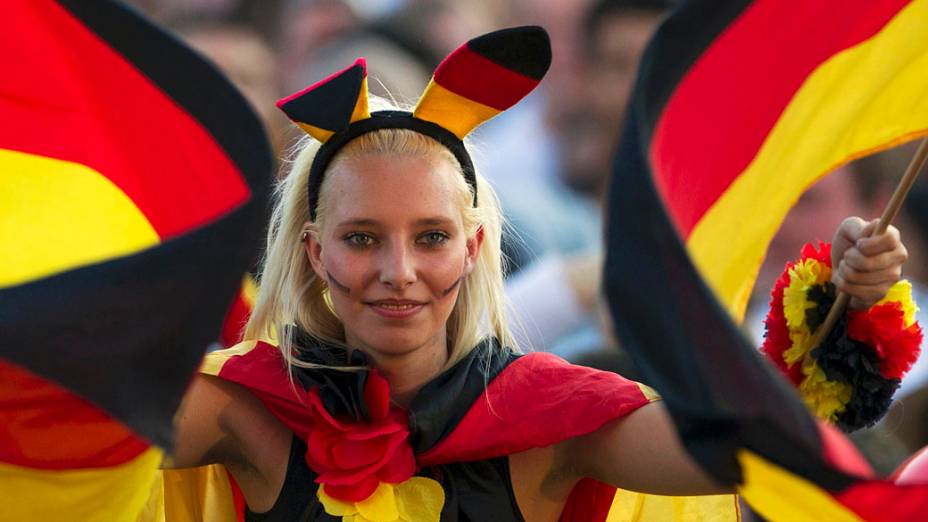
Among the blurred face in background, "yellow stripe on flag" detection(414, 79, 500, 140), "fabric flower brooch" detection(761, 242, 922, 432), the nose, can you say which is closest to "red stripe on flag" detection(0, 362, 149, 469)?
the nose

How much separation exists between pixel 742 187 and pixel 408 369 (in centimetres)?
88

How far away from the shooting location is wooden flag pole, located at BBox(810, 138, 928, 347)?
3191 millimetres

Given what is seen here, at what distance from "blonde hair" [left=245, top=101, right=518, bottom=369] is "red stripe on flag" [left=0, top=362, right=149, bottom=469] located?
2.46ft

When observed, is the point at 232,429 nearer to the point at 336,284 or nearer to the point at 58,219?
the point at 336,284

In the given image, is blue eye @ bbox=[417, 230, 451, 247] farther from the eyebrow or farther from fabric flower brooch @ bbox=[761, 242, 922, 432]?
fabric flower brooch @ bbox=[761, 242, 922, 432]

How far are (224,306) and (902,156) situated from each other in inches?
142

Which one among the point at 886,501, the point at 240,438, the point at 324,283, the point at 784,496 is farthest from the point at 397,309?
the point at 886,501

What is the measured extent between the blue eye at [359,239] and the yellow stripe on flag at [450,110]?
31cm

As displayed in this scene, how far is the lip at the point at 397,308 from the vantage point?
3.46 meters

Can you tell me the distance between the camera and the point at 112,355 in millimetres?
2518

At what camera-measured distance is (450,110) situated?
11.9 feet

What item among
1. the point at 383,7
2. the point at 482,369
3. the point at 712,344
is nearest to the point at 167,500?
the point at 482,369

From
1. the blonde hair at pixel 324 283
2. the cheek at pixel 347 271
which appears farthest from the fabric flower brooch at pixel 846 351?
the cheek at pixel 347 271

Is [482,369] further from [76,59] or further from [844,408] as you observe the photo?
[76,59]
